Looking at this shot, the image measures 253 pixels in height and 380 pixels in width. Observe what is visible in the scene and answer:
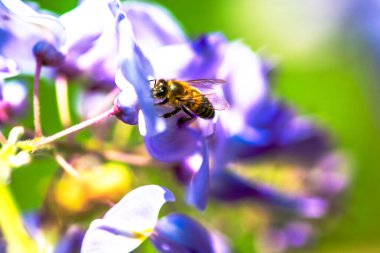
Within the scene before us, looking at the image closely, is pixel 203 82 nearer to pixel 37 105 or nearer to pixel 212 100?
pixel 212 100

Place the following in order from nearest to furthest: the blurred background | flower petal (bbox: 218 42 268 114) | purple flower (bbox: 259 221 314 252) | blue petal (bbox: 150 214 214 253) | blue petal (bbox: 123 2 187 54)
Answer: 1. blue petal (bbox: 150 214 214 253)
2. blue petal (bbox: 123 2 187 54)
3. flower petal (bbox: 218 42 268 114)
4. purple flower (bbox: 259 221 314 252)
5. the blurred background

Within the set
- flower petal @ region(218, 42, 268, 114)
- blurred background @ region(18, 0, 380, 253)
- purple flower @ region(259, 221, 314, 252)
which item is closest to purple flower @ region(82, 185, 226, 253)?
flower petal @ region(218, 42, 268, 114)

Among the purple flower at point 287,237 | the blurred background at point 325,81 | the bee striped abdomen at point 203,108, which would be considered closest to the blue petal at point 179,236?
the bee striped abdomen at point 203,108

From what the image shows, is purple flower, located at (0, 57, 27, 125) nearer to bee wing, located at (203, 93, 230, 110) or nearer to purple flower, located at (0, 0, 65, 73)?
purple flower, located at (0, 0, 65, 73)

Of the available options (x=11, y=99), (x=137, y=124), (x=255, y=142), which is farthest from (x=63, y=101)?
(x=255, y=142)

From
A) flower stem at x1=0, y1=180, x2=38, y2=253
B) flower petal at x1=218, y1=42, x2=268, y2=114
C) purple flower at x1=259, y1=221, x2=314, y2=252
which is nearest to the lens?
flower stem at x1=0, y1=180, x2=38, y2=253

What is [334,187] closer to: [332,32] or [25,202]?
[25,202]

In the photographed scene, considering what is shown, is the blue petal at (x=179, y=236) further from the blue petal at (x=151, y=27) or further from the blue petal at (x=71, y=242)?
the blue petal at (x=151, y=27)
